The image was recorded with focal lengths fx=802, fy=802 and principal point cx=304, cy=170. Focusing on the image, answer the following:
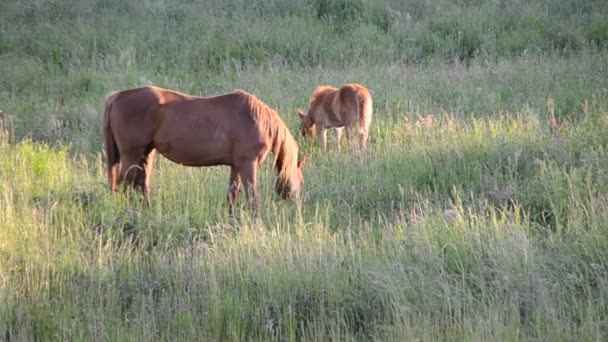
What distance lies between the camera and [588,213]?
6.07 metres

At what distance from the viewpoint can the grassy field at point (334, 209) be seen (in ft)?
16.3

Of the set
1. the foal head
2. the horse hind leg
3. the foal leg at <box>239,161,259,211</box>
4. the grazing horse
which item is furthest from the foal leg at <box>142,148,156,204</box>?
Answer: the foal head

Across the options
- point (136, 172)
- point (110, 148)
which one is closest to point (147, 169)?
point (136, 172)

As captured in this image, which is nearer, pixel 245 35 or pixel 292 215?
pixel 292 215

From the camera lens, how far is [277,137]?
7.91 metres

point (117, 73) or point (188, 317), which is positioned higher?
point (188, 317)

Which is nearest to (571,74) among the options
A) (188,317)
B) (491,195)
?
(491,195)

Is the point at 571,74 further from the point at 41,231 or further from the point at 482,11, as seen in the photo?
the point at 41,231

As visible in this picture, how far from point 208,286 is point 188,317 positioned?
19.0 inches

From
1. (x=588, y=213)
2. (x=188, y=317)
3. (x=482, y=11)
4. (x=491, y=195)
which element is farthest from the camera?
(x=482, y=11)

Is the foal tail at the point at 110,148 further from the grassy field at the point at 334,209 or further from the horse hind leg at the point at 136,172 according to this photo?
the grassy field at the point at 334,209

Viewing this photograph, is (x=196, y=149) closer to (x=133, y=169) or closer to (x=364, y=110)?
(x=133, y=169)

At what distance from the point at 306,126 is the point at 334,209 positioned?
3770 millimetres

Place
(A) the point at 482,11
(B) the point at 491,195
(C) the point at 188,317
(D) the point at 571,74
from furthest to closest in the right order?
(A) the point at 482,11 < (D) the point at 571,74 < (B) the point at 491,195 < (C) the point at 188,317
